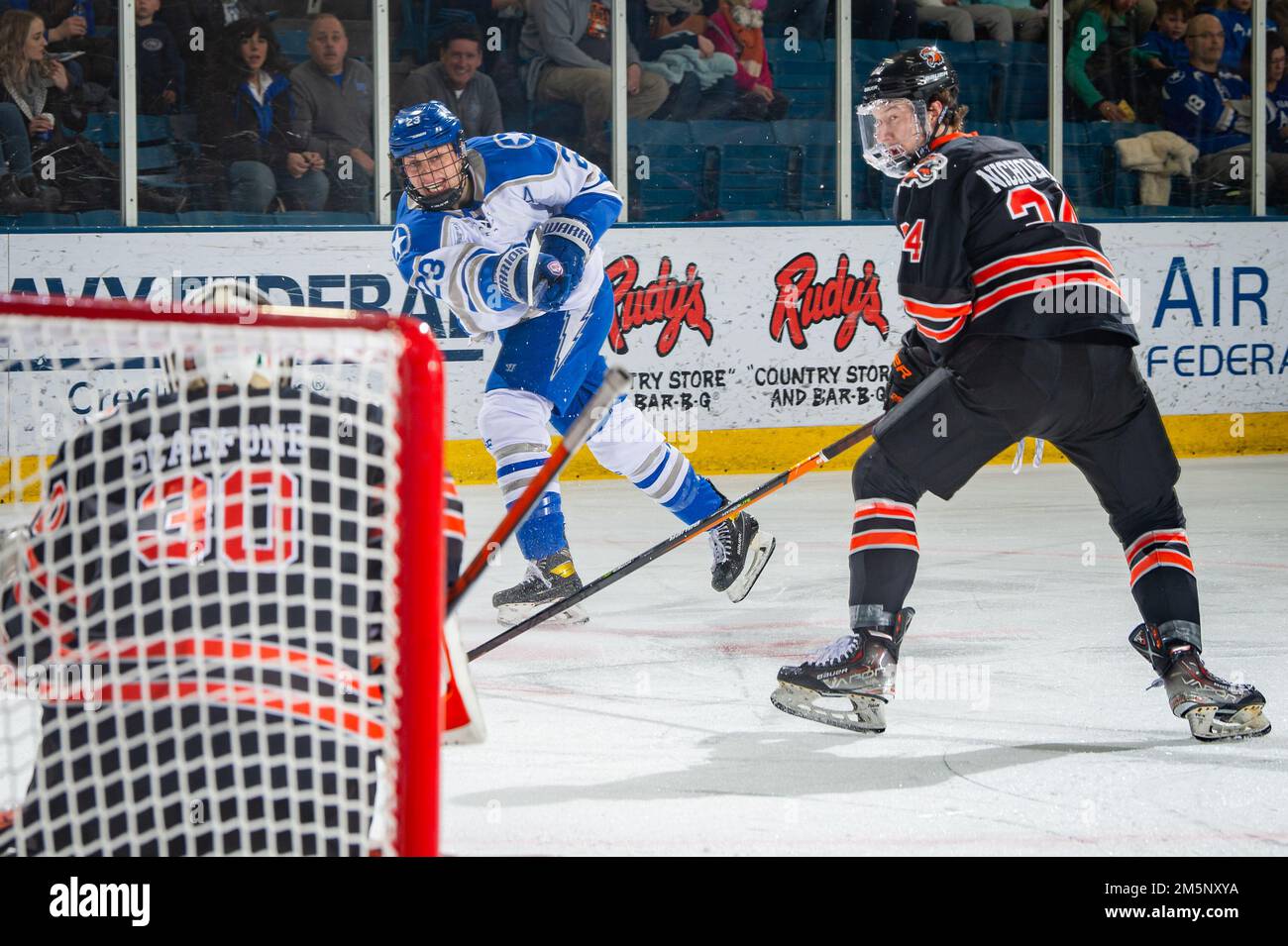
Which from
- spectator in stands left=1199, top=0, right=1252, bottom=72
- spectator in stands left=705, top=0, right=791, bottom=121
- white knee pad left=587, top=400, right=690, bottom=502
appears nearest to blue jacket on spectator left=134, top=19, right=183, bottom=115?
spectator in stands left=705, top=0, right=791, bottom=121

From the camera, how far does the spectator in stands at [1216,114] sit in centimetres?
820

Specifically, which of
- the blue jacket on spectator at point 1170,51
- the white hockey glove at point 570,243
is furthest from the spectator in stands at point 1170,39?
the white hockey glove at point 570,243

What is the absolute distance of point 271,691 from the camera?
5.17 feet

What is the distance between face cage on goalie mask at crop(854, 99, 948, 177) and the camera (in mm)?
2875

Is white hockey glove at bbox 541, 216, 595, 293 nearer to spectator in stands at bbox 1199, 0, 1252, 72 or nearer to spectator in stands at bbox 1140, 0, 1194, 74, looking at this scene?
spectator in stands at bbox 1140, 0, 1194, 74

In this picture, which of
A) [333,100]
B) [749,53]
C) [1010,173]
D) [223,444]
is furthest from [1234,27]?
[223,444]

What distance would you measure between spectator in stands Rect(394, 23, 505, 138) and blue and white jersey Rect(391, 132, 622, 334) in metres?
2.99

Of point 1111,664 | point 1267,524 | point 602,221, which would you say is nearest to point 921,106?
point 1111,664

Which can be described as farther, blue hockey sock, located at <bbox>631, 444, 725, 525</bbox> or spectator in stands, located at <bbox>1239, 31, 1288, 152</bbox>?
spectator in stands, located at <bbox>1239, 31, 1288, 152</bbox>

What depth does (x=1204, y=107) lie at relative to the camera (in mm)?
8273

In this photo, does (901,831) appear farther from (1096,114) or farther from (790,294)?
(1096,114)
